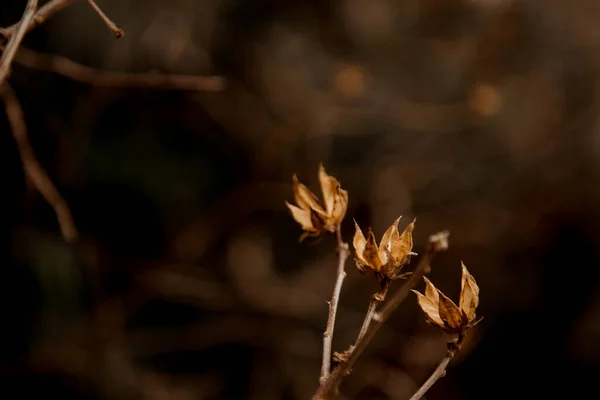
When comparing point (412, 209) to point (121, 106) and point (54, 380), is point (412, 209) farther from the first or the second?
point (54, 380)

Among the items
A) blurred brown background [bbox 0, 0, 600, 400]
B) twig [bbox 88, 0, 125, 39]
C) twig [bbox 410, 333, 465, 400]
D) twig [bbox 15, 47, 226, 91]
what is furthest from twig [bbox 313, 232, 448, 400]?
blurred brown background [bbox 0, 0, 600, 400]

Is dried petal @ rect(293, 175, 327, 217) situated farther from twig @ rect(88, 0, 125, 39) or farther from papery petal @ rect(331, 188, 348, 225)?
twig @ rect(88, 0, 125, 39)

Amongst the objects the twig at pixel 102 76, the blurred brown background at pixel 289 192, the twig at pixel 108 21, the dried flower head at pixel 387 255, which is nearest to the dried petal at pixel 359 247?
the dried flower head at pixel 387 255

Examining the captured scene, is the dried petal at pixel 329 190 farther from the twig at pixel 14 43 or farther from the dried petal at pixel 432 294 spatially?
the twig at pixel 14 43

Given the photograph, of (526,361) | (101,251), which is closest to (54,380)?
(101,251)

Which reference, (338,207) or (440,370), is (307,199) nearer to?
(338,207)

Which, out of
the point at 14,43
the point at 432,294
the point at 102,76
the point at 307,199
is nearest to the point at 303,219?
the point at 307,199
